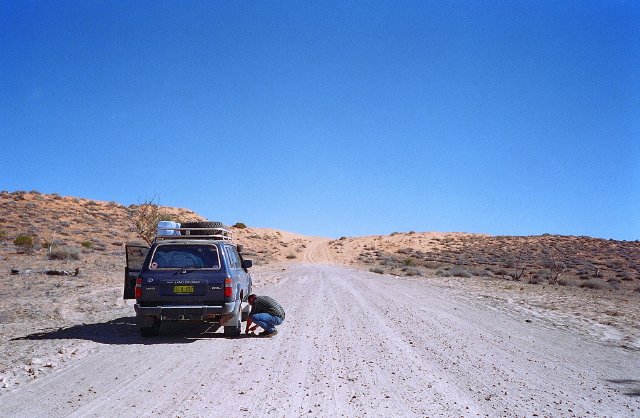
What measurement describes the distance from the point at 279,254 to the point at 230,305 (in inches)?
2253

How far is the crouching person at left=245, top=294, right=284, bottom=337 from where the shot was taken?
11.4m

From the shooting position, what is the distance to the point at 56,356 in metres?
8.93

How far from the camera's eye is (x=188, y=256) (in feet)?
37.8

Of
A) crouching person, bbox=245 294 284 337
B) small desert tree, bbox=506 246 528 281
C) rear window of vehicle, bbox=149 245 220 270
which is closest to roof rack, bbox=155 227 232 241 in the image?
rear window of vehicle, bbox=149 245 220 270

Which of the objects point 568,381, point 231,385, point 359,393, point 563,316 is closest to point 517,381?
point 568,381

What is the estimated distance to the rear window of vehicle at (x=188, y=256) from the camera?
11336 mm

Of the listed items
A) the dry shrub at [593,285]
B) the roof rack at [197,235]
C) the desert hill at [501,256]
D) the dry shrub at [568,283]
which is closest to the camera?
the roof rack at [197,235]

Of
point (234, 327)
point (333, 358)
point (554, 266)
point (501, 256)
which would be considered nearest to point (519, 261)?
point (501, 256)

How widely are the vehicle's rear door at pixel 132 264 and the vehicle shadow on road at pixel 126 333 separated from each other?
2.90ft

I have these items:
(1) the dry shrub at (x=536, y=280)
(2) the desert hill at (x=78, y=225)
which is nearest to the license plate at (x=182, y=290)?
(2) the desert hill at (x=78, y=225)

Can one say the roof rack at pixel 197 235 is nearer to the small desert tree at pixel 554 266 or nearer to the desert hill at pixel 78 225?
the desert hill at pixel 78 225

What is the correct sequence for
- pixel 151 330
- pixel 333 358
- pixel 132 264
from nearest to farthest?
pixel 333 358, pixel 151 330, pixel 132 264

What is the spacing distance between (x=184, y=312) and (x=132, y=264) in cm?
282

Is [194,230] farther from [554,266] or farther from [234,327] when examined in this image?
[554,266]
